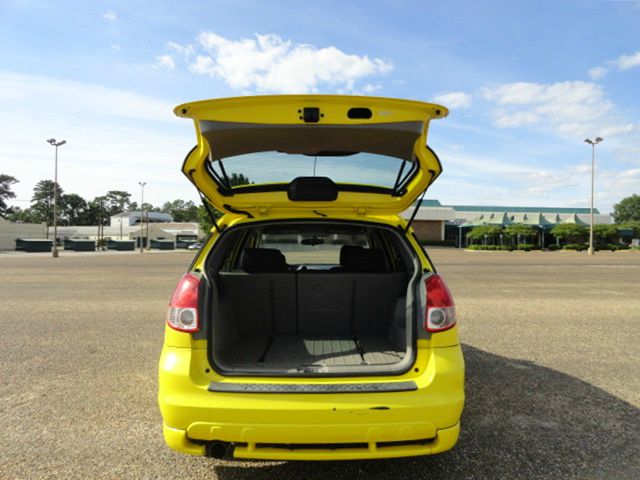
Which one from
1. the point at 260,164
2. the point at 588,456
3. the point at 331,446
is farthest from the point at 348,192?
the point at 588,456

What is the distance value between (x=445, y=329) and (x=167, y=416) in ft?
5.38

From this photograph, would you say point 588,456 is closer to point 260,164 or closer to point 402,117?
point 402,117

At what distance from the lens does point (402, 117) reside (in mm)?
2596

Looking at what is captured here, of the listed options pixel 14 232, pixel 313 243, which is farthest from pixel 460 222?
pixel 313 243

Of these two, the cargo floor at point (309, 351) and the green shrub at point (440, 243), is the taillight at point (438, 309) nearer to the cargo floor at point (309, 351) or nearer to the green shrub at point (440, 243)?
the cargo floor at point (309, 351)

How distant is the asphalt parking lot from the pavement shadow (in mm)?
12

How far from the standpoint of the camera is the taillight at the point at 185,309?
2.67 metres

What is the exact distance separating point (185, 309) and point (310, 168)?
1.25m

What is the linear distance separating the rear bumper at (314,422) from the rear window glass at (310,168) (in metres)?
1.46

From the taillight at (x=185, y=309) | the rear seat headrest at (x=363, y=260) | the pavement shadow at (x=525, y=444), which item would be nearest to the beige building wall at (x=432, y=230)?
the pavement shadow at (x=525, y=444)

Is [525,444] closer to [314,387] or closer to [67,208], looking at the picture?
[314,387]

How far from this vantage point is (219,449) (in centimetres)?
240

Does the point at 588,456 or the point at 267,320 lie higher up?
the point at 267,320

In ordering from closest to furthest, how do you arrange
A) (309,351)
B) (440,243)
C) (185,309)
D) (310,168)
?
→ 1. (185,309)
2. (310,168)
3. (309,351)
4. (440,243)
